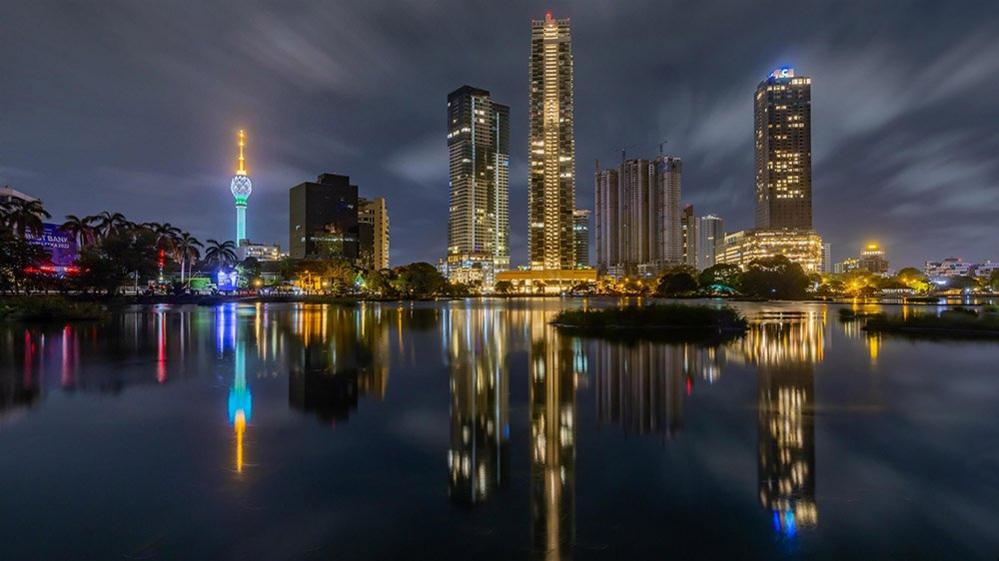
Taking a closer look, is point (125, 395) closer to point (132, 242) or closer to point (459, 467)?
point (459, 467)

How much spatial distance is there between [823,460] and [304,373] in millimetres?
15008

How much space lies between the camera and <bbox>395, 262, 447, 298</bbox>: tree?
501ft

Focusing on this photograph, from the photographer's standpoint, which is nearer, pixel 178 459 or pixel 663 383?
Result: pixel 178 459

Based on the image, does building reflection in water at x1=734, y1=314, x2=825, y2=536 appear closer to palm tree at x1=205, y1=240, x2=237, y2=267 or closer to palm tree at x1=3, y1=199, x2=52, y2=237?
palm tree at x1=3, y1=199, x2=52, y2=237

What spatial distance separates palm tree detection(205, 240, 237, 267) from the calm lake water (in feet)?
477

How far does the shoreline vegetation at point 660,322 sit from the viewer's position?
33709 mm

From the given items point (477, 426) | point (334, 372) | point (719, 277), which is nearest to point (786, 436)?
point (477, 426)

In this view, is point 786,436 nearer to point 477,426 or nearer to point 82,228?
point 477,426

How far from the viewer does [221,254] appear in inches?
5989

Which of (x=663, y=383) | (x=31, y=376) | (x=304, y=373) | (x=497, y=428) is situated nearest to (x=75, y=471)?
(x=497, y=428)

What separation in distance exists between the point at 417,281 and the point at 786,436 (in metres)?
148

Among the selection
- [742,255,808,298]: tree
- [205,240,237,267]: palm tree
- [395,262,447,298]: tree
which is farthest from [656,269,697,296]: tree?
[205,240,237,267]: palm tree

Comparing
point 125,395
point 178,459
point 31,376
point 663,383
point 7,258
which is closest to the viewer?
point 178,459

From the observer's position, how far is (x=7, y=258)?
5306 centimetres
